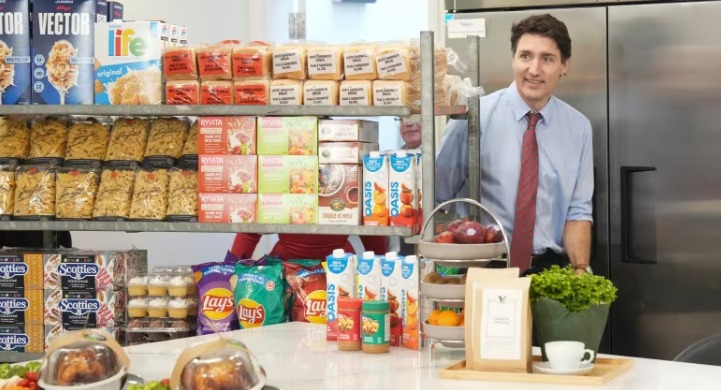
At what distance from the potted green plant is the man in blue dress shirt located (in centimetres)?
159

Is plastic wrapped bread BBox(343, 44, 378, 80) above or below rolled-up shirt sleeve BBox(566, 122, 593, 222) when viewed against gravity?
above

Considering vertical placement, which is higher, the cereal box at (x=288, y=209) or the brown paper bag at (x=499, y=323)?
the cereal box at (x=288, y=209)

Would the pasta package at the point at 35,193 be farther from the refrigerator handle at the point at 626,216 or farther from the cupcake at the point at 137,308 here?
the refrigerator handle at the point at 626,216

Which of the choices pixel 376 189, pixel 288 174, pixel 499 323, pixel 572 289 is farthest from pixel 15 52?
pixel 572 289

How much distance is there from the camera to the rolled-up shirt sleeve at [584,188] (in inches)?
180

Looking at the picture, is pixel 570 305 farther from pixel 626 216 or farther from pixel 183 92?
pixel 626 216

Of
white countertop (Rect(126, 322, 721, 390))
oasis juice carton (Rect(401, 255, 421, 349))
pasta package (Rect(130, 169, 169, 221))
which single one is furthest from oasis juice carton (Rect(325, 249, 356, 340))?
pasta package (Rect(130, 169, 169, 221))

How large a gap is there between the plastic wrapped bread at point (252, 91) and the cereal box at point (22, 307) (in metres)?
1.03

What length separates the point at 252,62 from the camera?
3.90 metres

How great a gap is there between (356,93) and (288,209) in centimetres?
45

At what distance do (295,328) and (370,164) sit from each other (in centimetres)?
58

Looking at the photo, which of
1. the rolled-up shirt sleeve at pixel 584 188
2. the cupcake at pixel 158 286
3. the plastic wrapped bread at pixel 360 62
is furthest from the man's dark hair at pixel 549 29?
the cupcake at pixel 158 286

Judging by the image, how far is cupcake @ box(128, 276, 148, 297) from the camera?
4.15 m

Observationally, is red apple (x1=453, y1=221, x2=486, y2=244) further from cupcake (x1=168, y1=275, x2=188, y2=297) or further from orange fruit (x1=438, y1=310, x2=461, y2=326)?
cupcake (x1=168, y1=275, x2=188, y2=297)
